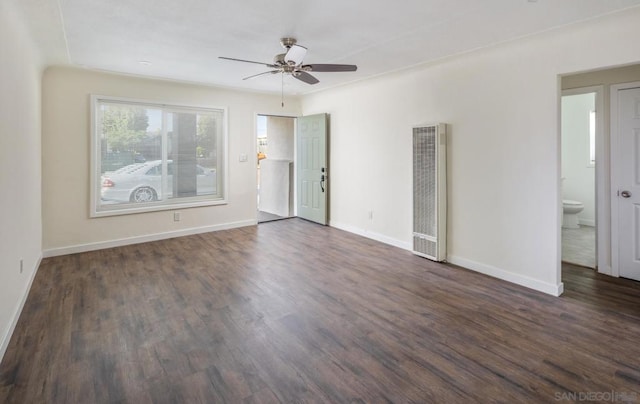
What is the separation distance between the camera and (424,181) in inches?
171

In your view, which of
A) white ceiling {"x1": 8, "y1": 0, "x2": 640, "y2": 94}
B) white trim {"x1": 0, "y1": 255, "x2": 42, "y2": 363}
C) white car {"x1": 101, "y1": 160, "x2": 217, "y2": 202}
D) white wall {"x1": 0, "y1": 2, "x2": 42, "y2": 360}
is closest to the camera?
white trim {"x1": 0, "y1": 255, "x2": 42, "y2": 363}

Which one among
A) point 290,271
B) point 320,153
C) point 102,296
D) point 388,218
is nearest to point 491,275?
point 388,218

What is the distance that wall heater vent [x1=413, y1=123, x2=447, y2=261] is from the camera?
4.15m

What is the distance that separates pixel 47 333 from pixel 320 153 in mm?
4756

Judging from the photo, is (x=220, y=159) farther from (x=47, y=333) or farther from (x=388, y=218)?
(x=47, y=333)

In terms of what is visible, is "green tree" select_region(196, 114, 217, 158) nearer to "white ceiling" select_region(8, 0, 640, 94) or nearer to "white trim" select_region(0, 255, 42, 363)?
"white ceiling" select_region(8, 0, 640, 94)

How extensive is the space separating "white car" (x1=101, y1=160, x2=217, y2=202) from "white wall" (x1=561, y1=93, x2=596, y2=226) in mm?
7131

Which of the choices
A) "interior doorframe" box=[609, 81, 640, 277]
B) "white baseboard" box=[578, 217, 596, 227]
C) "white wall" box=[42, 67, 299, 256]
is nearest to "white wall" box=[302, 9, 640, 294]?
"interior doorframe" box=[609, 81, 640, 277]

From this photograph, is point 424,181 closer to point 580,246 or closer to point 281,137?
point 580,246

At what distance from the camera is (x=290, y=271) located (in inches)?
155

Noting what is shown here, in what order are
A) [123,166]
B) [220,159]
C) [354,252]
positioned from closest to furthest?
1. [354,252]
2. [123,166]
3. [220,159]

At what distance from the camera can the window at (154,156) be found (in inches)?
193

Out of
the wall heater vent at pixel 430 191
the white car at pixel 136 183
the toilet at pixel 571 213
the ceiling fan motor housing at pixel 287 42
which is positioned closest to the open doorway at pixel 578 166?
the toilet at pixel 571 213

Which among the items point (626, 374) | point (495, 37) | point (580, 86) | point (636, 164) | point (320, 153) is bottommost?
point (626, 374)
